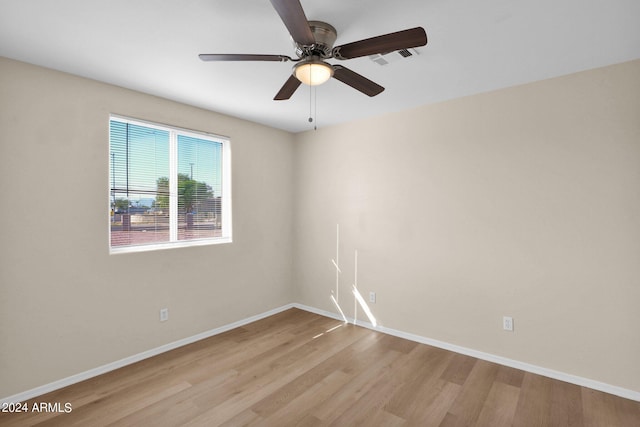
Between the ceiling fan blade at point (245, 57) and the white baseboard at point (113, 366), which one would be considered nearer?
the ceiling fan blade at point (245, 57)

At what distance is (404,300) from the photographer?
3.57 m

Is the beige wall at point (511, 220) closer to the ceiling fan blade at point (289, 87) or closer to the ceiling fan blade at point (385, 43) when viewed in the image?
the ceiling fan blade at point (289, 87)

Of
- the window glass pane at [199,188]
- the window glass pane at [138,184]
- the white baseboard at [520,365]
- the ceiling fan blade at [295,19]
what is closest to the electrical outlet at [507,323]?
the white baseboard at [520,365]

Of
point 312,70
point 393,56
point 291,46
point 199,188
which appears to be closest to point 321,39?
point 312,70

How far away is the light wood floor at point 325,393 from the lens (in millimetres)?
2186

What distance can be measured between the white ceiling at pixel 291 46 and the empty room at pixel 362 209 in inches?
0.7

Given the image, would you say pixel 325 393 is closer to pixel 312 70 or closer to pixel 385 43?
pixel 312 70

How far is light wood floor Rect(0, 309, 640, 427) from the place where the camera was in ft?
7.17

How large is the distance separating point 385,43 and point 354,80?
48 cm

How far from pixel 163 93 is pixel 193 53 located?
100 centimetres

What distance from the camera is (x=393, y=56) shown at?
230 cm

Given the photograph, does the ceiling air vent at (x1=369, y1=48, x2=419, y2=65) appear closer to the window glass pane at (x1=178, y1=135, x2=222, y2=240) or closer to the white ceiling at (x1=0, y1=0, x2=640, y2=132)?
the white ceiling at (x1=0, y1=0, x2=640, y2=132)

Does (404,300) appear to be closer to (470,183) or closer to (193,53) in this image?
(470,183)

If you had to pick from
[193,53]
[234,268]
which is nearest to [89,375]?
[234,268]
